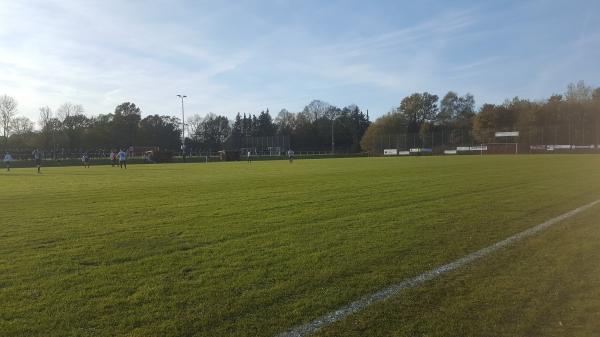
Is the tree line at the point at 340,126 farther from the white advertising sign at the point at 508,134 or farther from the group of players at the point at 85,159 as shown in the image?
the group of players at the point at 85,159

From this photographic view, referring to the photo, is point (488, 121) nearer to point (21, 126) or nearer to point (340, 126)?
point (340, 126)

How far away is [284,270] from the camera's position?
646cm

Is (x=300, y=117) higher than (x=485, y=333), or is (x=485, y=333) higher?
(x=300, y=117)

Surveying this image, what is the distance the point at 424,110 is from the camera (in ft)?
434

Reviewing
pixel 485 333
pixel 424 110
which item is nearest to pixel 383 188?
pixel 485 333

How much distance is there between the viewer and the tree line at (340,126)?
92.2 meters

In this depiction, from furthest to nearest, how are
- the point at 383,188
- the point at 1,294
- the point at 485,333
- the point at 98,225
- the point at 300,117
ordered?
the point at 300,117, the point at 383,188, the point at 98,225, the point at 1,294, the point at 485,333

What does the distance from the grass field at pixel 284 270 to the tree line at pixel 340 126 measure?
87172 mm

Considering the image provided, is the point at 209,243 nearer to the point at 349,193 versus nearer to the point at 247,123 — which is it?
the point at 349,193

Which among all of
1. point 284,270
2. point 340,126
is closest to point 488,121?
point 340,126

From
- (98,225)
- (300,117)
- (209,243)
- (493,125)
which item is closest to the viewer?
(209,243)

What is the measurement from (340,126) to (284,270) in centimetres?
13538

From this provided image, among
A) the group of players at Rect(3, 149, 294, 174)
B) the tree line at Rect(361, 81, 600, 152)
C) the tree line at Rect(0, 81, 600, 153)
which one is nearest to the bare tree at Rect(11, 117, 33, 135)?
the tree line at Rect(0, 81, 600, 153)

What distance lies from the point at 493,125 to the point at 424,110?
29328 millimetres
